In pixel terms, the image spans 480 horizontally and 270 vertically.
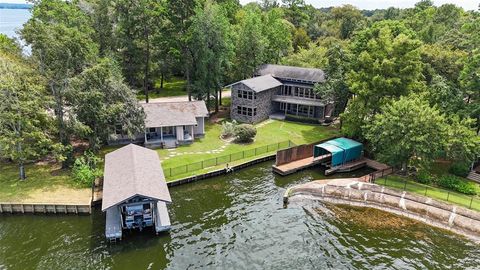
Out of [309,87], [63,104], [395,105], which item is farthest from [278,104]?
[63,104]

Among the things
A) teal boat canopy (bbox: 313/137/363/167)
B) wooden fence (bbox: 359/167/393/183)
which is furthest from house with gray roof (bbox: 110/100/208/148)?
wooden fence (bbox: 359/167/393/183)

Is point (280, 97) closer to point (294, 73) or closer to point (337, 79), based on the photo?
point (294, 73)

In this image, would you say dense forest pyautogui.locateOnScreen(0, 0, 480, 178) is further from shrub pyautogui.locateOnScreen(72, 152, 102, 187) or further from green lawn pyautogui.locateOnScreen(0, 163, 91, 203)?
green lawn pyautogui.locateOnScreen(0, 163, 91, 203)

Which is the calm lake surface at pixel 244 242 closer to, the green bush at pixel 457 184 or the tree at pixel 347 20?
the green bush at pixel 457 184

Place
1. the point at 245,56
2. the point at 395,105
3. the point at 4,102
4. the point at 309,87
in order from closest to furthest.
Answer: the point at 4,102, the point at 395,105, the point at 309,87, the point at 245,56

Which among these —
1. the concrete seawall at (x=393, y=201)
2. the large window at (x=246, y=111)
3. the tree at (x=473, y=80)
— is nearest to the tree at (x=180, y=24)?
the large window at (x=246, y=111)

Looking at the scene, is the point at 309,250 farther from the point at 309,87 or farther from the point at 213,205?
the point at 309,87

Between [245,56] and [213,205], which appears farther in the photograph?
[245,56]
